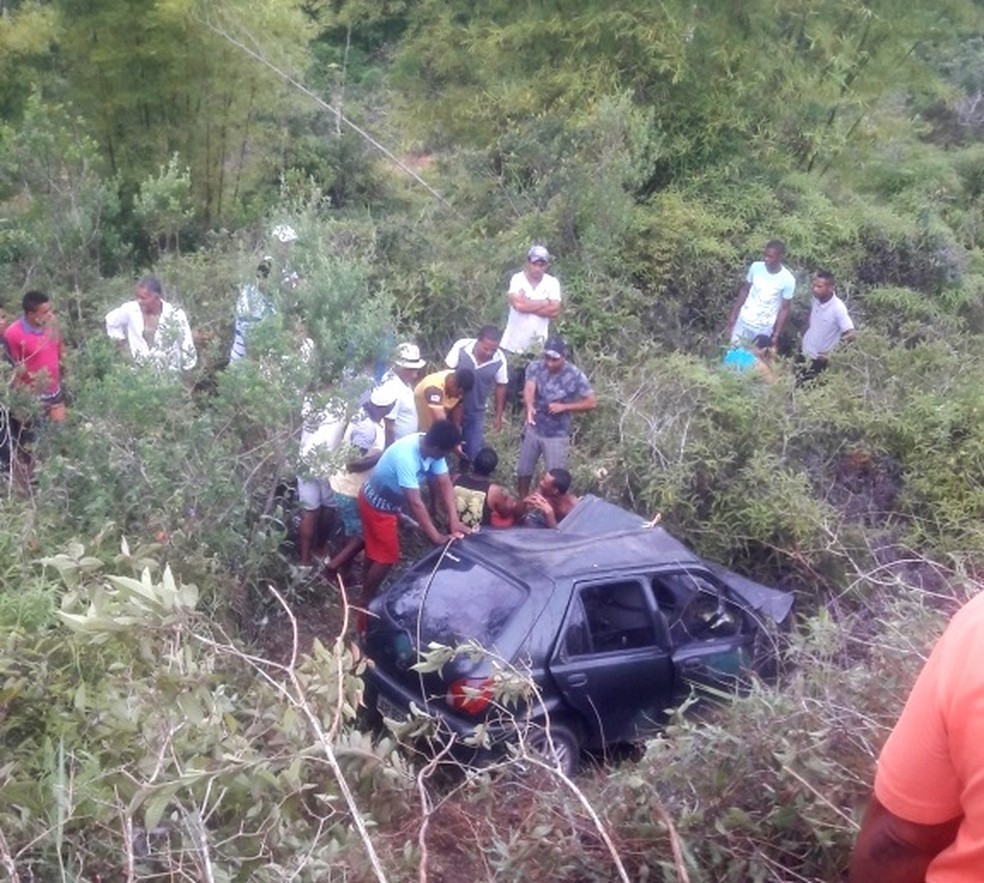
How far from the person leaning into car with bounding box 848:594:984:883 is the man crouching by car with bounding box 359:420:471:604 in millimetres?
4743

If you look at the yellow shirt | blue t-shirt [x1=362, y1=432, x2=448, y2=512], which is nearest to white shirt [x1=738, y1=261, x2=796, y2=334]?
the yellow shirt

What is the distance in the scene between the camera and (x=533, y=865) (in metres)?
3.71

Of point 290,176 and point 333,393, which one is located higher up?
point 333,393

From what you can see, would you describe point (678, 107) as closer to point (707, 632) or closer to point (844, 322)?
point (844, 322)

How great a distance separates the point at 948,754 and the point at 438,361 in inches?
359

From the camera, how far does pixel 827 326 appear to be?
10414 millimetres

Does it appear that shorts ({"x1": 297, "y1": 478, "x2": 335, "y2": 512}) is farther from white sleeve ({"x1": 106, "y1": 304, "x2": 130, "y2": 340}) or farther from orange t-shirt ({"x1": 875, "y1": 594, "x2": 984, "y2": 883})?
orange t-shirt ({"x1": 875, "y1": 594, "x2": 984, "y2": 883})

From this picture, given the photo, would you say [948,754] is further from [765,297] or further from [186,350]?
[765,297]

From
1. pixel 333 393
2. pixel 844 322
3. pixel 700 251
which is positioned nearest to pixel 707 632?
pixel 333 393

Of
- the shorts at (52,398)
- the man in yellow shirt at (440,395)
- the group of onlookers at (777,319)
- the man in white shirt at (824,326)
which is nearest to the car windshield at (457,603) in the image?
the man in yellow shirt at (440,395)

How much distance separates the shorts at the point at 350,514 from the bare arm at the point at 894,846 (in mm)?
5536

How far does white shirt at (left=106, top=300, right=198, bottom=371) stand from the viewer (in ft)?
23.2

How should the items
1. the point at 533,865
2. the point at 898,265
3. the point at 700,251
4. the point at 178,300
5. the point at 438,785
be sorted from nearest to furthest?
the point at 533,865, the point at 438,785, the point at 178,300, the point at 700,251, the point at 898,265

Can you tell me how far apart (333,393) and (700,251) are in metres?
6.14
